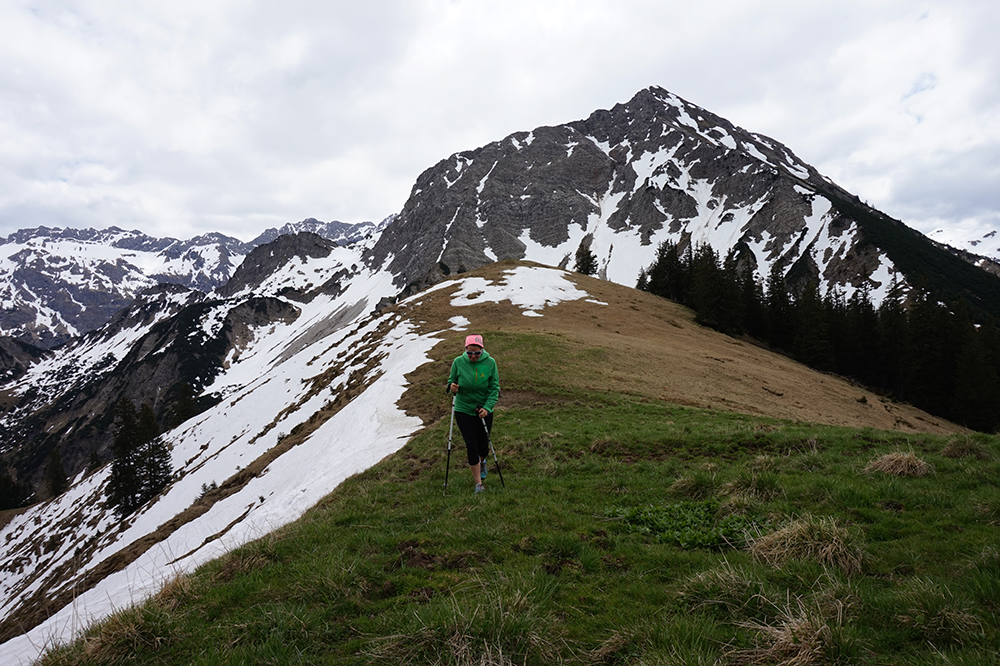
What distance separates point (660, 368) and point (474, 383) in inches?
806

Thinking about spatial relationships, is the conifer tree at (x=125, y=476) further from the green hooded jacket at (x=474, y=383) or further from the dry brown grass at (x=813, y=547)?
the dry brown grass at (x=813, y=547)

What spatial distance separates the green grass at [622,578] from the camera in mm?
3881

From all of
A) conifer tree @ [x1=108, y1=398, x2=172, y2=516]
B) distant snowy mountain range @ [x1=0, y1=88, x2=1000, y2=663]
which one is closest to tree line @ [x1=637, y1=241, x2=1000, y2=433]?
distant snowy mountain range @ [x1=0, y1=88, x2=1000, y2=663]

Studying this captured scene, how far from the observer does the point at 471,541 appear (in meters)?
6.84

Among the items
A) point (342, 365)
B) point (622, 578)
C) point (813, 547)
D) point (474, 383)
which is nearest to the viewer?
point (813, 547)

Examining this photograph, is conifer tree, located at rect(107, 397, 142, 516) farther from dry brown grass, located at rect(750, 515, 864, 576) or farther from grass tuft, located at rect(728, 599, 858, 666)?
grass tuft, located at rect(728, 599, 858, 666)

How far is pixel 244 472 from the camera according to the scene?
23203 mm

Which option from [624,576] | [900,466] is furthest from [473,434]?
[900,466]

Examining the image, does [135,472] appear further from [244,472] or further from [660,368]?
[660,368]

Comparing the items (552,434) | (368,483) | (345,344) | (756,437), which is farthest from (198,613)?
(345,344)

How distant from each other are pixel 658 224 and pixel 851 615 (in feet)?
592

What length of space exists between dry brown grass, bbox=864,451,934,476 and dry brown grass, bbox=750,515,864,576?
3.50 metres

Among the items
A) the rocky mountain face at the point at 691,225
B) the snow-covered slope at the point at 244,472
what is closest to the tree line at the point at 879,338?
the snow-covered slope at the point at 244,472

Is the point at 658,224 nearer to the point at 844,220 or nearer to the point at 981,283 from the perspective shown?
the point at 844,220
